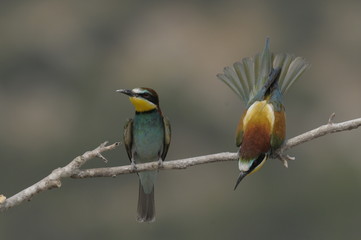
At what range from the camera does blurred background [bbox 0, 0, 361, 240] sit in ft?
56.6

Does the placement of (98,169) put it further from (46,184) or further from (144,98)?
(144,98)

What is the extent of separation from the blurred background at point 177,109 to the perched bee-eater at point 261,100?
11100 millimetres

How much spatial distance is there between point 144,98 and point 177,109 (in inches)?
547

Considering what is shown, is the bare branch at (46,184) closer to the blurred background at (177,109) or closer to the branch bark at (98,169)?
the branch bark at (98,169)

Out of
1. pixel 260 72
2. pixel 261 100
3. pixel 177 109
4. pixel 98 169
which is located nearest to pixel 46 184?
pixel 98 169

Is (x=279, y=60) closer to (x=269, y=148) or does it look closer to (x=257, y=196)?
(x=269, y=148)

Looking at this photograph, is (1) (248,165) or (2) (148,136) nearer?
(1) (248,165)

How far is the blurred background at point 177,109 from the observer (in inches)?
679

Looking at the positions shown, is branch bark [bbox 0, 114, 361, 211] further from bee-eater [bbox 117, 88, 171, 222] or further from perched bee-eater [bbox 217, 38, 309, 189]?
bee-eater [bbox 117, 88, 171, 222]

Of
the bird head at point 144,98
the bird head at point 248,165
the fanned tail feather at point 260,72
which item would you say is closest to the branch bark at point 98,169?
the bird head at point 248,165

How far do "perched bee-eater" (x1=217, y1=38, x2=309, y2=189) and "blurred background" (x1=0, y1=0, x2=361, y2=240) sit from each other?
36.4 ft

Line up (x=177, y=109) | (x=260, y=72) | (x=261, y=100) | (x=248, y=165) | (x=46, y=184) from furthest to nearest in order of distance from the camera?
(x=177, y=109), (x=260, y=72), (x=261, y=100), (x=248, y=165), (x=46, y=184)

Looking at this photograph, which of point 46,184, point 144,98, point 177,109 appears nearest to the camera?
point 46,184

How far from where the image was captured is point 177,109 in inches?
711
